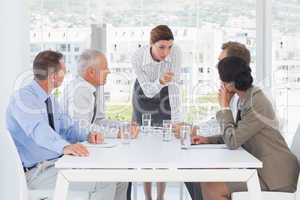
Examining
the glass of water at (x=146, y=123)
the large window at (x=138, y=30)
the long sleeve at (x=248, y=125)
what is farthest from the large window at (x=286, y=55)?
the long sleeve at (x=248, y=125)

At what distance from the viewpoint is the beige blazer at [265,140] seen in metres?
2.12

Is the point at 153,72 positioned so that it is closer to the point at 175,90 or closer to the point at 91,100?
the point at 175,90

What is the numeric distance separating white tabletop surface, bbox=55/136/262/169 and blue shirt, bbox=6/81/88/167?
7.6 inches

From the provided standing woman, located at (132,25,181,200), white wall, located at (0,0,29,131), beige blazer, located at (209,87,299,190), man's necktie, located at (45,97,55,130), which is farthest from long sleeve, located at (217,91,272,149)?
white wall, located at (0,0,29,131)

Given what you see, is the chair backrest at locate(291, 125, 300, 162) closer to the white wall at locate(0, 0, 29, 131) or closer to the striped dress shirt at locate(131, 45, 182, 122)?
the striped dress shirt at locate(131, 45, 182, 122)

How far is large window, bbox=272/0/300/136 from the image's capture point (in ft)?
12.5

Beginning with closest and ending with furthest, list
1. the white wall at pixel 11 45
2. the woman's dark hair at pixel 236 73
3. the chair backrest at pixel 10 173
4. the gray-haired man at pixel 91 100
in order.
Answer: the chair backrest at pixel 10 173 < the woman's dark hair at pixel 236 73 < the gray-haired man at pixel 91 100 < the white wall at pixel 11 45

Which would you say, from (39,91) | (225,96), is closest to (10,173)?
(39,91)

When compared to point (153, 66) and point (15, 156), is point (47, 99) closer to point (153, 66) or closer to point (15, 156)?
point (15, 156)

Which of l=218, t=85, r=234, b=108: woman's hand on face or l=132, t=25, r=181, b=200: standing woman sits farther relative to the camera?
l=132, t=25, r=181, b=200: standing woman

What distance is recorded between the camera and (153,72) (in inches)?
126

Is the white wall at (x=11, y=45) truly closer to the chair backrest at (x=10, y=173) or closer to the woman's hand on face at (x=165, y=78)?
the chair backrest at (x=10, y=173)

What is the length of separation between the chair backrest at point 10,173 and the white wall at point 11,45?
29 centimetres

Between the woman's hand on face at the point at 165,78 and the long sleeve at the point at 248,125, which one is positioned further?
the woman's hand on face at the point at 165,78
